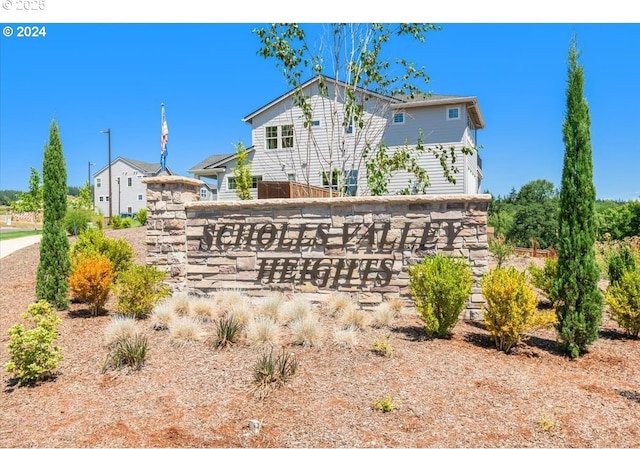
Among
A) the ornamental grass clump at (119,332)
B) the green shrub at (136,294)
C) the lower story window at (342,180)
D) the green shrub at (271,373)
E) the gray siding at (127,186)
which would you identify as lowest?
the green shrub at (271,373)

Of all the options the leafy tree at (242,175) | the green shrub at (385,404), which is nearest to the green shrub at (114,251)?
the green shrub at (385,404)

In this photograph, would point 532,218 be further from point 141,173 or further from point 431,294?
point 141,173

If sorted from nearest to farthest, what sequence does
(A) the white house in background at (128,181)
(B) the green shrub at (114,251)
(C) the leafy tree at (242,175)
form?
1. (B) the green shrub at (114,251)
2. (C) the leafy tree at (242,175)
3. (A) the white house in background at (128,181)

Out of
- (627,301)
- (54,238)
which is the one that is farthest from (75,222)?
(627,301)

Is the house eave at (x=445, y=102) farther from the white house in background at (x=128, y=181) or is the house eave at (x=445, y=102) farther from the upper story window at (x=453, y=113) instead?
the white house in background at (x=128, y=181)

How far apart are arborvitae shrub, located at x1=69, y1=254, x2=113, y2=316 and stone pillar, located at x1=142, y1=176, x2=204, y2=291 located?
4.06 feet

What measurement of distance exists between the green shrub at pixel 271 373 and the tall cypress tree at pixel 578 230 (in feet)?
12.6

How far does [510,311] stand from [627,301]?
7.71 feet

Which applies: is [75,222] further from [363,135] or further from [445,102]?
[445,102]

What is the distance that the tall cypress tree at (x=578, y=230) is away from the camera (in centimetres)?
616

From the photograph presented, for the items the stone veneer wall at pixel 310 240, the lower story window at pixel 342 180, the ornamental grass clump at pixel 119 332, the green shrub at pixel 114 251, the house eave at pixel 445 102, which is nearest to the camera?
the ornamental grass clump at pixel 119 332

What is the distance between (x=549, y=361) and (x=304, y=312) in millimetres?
3431

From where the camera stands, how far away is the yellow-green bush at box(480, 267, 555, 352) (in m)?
6.00

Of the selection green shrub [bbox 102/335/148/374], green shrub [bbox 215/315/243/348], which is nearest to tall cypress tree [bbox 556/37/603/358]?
green shrub [bbox 215/315/243/348]
